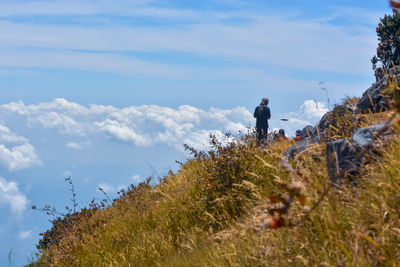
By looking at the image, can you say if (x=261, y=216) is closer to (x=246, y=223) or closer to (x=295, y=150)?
(x=246, y=223)

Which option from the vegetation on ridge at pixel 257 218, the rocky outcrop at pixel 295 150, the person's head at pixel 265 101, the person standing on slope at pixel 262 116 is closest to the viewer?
the vegetation on ridge at pixel 257 218

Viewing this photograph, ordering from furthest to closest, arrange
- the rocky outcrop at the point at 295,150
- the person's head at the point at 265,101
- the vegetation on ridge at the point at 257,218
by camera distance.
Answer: the person's head at the point at 265,101 < the rocky outcrop at the point at 295,150 < the vegetation on ridge at the point at 257,218

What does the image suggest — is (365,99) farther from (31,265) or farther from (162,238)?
(31,265)

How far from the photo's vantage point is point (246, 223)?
4.39 metres

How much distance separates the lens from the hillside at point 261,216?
10.3ft

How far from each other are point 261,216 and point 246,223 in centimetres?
78

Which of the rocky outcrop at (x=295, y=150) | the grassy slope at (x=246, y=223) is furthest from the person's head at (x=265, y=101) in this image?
the rocky outcrop at (x=295, y=150)

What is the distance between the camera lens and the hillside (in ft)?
10.3

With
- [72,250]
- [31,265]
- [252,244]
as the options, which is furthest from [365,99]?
[31,265]

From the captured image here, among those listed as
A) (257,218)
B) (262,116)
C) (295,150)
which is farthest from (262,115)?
(257,218)

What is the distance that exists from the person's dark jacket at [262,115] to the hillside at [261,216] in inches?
217

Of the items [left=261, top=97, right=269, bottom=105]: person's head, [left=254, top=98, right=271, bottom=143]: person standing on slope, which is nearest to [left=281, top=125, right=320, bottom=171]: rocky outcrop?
[left=254, top=98, right=271, bottom=143]: person standing on slope

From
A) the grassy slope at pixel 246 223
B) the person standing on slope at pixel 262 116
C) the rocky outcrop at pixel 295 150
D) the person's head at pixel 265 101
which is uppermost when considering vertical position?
the person's head at pixel 265 101

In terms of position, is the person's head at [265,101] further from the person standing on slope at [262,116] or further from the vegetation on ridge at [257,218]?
the vegetation on ridge at [257,218]
